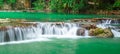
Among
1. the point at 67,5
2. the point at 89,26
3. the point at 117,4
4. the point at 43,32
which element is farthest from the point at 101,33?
the point at 67,5

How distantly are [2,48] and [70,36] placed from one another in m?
6.62

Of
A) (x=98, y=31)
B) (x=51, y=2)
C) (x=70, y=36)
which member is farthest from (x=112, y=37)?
(x=51, y=2)

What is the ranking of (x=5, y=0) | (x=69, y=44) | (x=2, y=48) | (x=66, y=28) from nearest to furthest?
(x=2, y=48), (x=69, y=44), (x=66, y=28), (x=5, y=0)

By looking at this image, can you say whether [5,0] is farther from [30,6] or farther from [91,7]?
[91,7]

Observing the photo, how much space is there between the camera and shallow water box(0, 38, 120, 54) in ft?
51.9

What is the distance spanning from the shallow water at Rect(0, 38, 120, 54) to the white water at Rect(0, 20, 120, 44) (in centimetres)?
157

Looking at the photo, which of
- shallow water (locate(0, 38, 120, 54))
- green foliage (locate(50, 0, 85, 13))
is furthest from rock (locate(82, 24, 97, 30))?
green foliage (locate(50, 0, 85, 13))

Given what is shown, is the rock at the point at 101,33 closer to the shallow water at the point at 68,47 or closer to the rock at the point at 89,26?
the rock at the point at 89,26

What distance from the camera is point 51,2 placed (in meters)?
44.5

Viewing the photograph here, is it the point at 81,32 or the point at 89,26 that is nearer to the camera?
the point at 81,32

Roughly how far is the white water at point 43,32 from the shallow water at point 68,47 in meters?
1.57

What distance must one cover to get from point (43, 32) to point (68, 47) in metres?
5.34

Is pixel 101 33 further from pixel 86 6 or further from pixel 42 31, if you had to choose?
pixel 86 6

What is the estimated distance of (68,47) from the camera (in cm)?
1723
